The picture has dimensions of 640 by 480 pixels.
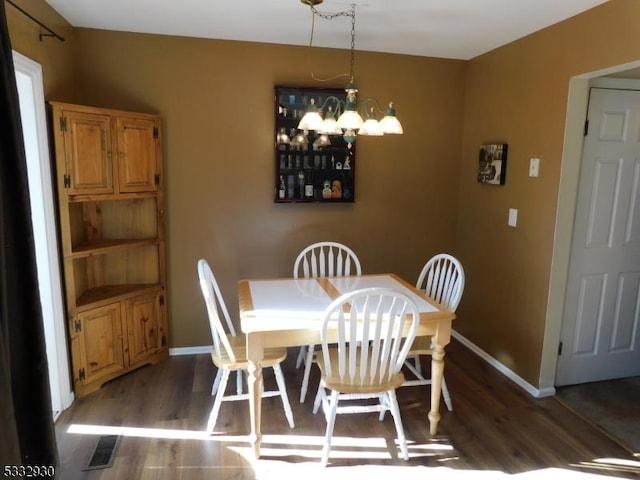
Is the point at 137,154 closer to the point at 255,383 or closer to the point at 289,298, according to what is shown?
the point at 289,298

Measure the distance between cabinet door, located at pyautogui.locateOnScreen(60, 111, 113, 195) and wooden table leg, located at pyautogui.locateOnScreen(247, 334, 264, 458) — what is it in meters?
→ 1.45

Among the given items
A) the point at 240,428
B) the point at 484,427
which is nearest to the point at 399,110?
the point at 484,427

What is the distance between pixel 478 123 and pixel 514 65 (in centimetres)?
54

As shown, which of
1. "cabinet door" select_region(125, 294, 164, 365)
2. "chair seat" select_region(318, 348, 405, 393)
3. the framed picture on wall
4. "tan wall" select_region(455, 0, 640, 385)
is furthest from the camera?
the framed picture on wall

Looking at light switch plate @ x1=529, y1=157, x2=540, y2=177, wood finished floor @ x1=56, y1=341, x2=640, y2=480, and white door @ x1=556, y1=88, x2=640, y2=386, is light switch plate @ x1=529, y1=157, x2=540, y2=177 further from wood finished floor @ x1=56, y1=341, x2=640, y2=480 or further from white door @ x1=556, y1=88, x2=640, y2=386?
wood finished floor @ x1=56, y1=341, x2=640, y2=480

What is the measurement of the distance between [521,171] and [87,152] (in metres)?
2.83

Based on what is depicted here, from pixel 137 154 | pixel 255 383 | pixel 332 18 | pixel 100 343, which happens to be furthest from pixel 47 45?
pixel 255 383

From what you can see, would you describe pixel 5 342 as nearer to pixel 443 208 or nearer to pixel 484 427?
pixel 484 427

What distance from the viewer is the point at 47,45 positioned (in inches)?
98.5

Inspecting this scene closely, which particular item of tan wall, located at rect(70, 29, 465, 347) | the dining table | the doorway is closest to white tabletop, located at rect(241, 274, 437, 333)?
the dining table

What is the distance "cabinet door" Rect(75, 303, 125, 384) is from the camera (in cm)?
277

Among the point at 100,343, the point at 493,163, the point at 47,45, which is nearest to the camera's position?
the point at 47,45

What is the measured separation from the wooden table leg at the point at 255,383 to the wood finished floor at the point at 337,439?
12 cm

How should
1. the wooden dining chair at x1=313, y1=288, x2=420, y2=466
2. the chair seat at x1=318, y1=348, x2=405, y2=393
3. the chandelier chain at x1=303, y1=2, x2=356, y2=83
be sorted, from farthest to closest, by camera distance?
the chandelier chain at x1=303, y1=2, x2=356, y2=83, the chair seat at x1=318, y1=348, x2=405, y2=393, the wooden dining chair at x1=313, y1=288, x2=420, y2=466
